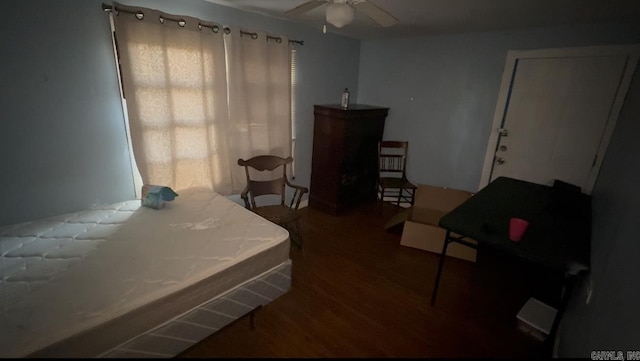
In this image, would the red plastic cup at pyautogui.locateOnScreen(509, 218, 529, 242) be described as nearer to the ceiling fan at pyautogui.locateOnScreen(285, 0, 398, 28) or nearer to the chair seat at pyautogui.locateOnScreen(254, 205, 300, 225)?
the ceiling fan at pyautogui.locateOnScreen(285, 0, 398, 28)

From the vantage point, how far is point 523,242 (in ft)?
5.10

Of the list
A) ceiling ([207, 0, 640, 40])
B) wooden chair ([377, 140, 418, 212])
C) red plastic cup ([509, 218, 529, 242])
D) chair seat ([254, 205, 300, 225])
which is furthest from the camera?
wooden chair ([377, 140, 418, 212])

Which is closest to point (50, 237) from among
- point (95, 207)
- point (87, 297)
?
point (95, 207)

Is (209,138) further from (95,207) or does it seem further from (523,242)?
(523,242)

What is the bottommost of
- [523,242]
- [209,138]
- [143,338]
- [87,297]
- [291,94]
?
[143,338]

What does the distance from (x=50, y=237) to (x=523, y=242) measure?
2.88m

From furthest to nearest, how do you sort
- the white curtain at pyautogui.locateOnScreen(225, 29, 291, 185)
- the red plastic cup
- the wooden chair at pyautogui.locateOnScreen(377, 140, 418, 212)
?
1. the wooden chair at pyautogui.locateOnScreen(377, 140, 418, 212)
2. the white curtain at pyautogui.locateOnScreen(225, 29, 291, 185)
3. the red plastic cup

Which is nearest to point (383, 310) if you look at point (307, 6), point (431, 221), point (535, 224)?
point (535, 224)

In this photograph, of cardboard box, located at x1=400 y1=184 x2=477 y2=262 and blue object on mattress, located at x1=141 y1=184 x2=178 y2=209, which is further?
cardboard box, located at x1=400 y1=184 x2=477 y2=262

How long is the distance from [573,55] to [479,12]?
114 centimetres

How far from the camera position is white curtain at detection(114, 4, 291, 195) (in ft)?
6.93

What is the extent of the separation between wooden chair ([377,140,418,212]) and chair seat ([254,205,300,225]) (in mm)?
1419

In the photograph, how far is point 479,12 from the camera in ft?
7.54

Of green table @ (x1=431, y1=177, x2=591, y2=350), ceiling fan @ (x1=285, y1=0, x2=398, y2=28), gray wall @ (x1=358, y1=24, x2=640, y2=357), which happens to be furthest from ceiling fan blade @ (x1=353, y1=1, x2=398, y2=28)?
gray wall @ (x1=358, y1=24, x2=640, y2=357)
